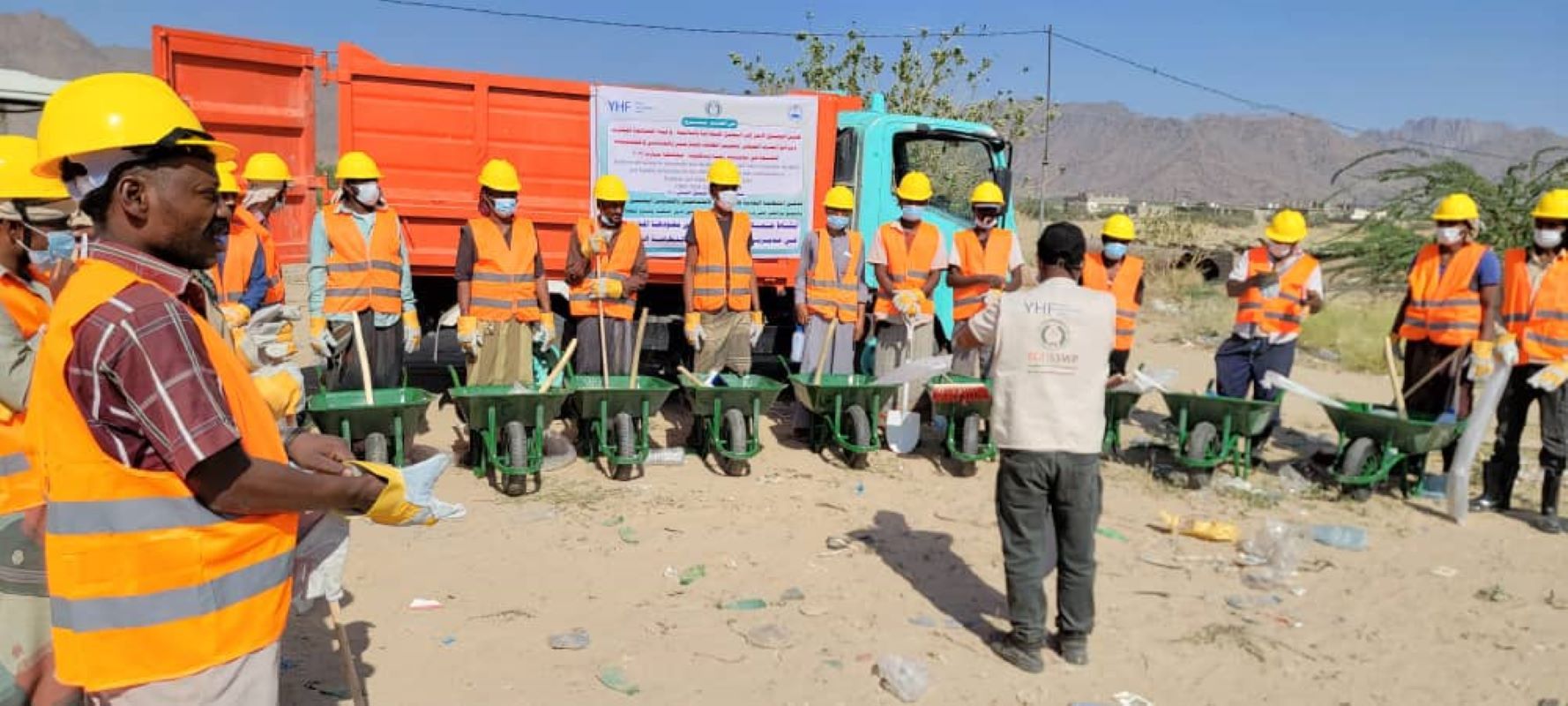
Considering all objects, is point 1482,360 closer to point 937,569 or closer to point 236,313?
point 937,569

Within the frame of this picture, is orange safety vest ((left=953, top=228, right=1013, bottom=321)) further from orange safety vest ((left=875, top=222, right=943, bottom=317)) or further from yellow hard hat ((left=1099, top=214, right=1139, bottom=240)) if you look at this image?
yellow hard hat ((left=1099, top=214, right=1139, bottom=240))

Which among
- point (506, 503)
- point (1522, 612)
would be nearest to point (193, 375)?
point (506, 503)

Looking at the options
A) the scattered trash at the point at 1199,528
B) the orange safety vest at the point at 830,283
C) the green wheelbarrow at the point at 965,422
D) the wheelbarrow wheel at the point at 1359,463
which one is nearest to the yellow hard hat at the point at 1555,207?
the wheelbarrow wheel at the point at 1359,463

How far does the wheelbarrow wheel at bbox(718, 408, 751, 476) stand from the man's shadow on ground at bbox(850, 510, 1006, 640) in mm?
1007

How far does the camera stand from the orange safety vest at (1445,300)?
643cm

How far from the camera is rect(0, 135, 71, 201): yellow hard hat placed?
2.57 meters

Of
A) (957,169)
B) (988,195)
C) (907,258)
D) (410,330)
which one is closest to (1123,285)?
(988,195)

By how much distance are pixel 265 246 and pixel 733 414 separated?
2839mm

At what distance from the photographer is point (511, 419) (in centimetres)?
579

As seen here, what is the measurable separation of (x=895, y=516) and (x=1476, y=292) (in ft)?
13.1

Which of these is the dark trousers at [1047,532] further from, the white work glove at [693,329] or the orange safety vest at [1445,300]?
the orange safety vest at [1445,300]

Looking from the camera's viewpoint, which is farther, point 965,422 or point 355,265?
point 965,422

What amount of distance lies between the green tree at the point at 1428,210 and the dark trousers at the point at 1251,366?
777cm

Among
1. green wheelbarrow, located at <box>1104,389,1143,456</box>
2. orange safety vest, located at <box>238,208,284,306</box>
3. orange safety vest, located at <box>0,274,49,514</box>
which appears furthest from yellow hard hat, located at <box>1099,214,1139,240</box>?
orange safety vest, located at <box>0,274,49,514</box>
